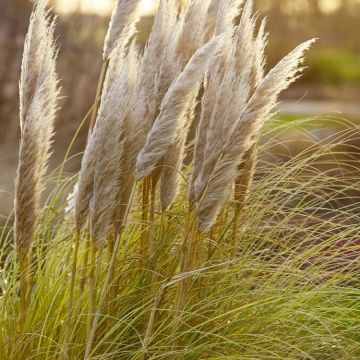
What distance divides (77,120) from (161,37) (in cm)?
695

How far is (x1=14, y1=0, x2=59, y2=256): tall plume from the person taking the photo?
2.83 m

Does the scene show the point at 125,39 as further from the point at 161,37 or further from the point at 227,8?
the point at 227,8

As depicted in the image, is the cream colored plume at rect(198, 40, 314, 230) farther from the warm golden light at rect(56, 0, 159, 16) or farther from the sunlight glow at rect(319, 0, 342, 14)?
the sunlight glow at rect(319, 0, 342, 14)

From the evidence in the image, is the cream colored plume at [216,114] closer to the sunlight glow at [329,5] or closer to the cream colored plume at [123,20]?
the cream colored plume at [123,20]

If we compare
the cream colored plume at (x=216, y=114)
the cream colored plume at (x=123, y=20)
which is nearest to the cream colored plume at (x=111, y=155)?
the cream colored plume at (x=216, y=114)

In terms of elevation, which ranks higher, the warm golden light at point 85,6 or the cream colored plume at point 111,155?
the warm golden light at point 85,6

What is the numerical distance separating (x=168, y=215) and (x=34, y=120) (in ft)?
2.09

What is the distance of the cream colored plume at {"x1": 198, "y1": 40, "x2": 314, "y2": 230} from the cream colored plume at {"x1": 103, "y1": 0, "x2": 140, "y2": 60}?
0.61 meters

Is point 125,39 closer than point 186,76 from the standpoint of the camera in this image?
No

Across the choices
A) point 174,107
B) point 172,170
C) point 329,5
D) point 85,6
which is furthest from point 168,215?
point 329,5

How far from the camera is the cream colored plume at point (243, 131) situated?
262 centimetres

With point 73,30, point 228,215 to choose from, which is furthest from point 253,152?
point 73,30

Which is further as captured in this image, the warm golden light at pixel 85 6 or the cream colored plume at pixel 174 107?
the warm golden light at pixel 85 6

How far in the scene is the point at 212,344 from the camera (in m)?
2.79
